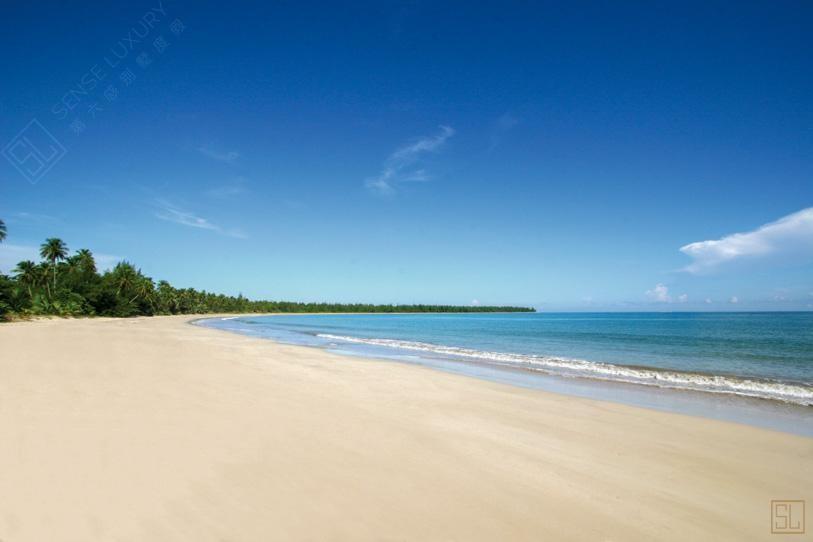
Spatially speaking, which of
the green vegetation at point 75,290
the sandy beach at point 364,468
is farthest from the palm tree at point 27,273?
the sandy beach at point 364,468

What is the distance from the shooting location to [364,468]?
482 centimetres

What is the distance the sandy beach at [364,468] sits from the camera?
3.54m

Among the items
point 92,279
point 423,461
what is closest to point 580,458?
point 423,461

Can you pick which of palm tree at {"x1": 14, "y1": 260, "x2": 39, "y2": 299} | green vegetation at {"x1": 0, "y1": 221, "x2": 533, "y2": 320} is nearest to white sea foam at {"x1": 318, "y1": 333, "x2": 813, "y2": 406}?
green vegetation at {"x1": 0, "y1": 221, "x2": 533, "y2": 320}

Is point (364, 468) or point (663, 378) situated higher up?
point (364, 468)

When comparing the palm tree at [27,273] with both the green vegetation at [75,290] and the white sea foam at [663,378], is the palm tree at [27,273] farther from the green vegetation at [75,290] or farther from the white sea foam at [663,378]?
the white sea foam at [663,378]

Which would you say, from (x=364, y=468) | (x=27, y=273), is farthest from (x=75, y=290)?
(x=364, y=468)

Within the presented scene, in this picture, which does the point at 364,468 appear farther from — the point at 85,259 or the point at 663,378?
the point at 85,259

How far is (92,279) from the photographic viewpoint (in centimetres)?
6612

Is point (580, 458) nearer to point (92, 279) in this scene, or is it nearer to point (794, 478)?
point (794, 478)

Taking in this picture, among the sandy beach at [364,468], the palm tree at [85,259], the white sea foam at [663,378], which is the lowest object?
the white sea foam at [663,378]

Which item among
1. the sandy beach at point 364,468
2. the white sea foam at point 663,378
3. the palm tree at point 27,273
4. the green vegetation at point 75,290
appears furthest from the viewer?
the palm tree at point 27,273

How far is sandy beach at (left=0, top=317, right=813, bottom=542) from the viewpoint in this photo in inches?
139

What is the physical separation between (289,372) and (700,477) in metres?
10.8
